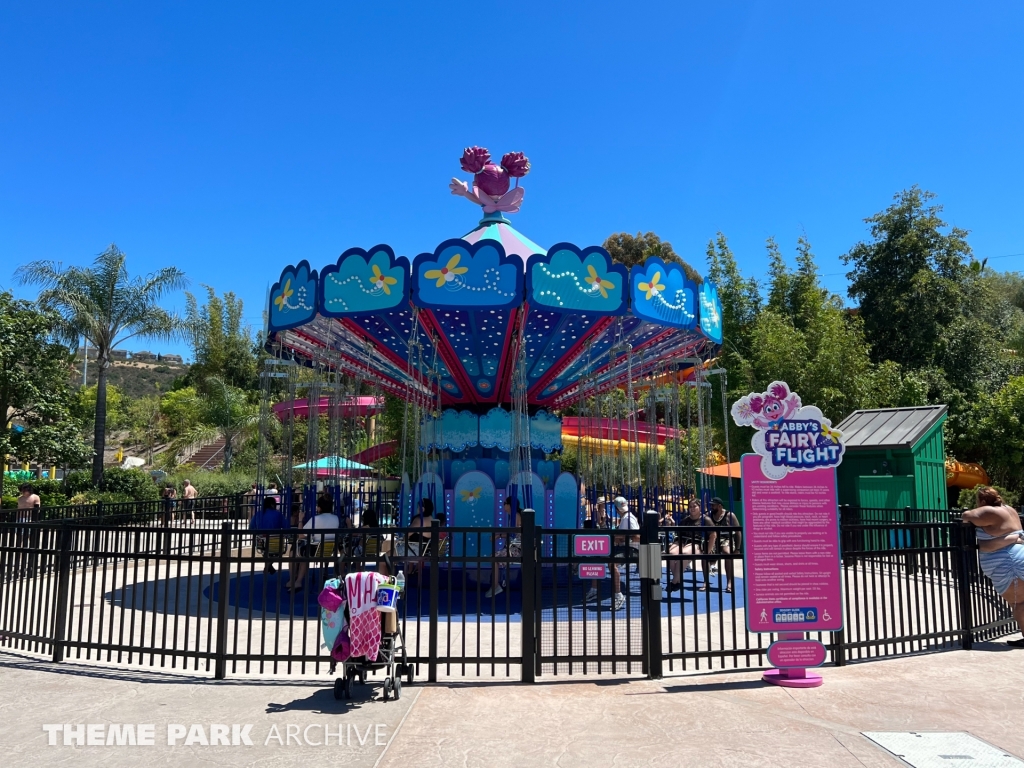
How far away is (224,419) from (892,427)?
3652 centimetres

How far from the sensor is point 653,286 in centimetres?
1011

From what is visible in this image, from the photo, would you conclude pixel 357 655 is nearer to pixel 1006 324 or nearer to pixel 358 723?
pixel 358 723

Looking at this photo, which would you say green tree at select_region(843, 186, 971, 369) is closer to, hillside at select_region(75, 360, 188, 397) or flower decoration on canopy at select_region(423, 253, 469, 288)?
flower decoration on canopy at select_region(423, 253, 469, 288)

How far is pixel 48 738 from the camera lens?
5023mm

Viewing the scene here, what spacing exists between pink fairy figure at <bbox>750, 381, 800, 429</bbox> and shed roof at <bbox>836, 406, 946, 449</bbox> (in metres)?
9.66

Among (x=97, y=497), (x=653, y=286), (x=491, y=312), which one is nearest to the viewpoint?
(x=653, y=286)

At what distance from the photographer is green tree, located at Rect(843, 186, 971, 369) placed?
27344mm

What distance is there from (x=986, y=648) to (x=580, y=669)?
13.8ft

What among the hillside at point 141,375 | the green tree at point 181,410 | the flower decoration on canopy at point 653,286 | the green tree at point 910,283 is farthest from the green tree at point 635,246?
the hillside at point 141,375

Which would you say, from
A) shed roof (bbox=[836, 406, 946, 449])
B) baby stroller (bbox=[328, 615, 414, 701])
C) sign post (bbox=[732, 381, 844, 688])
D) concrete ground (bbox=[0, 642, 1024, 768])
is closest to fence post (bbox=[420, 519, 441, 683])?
concrete ground (bbox=[0, 642, 1024, 768])

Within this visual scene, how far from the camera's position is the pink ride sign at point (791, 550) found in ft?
21.4

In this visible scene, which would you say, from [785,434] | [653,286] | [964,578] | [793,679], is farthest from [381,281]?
[964,578]

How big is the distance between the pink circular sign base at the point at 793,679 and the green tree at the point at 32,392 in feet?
66.0

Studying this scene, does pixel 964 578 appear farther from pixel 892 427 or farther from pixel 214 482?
pixel 214 482
